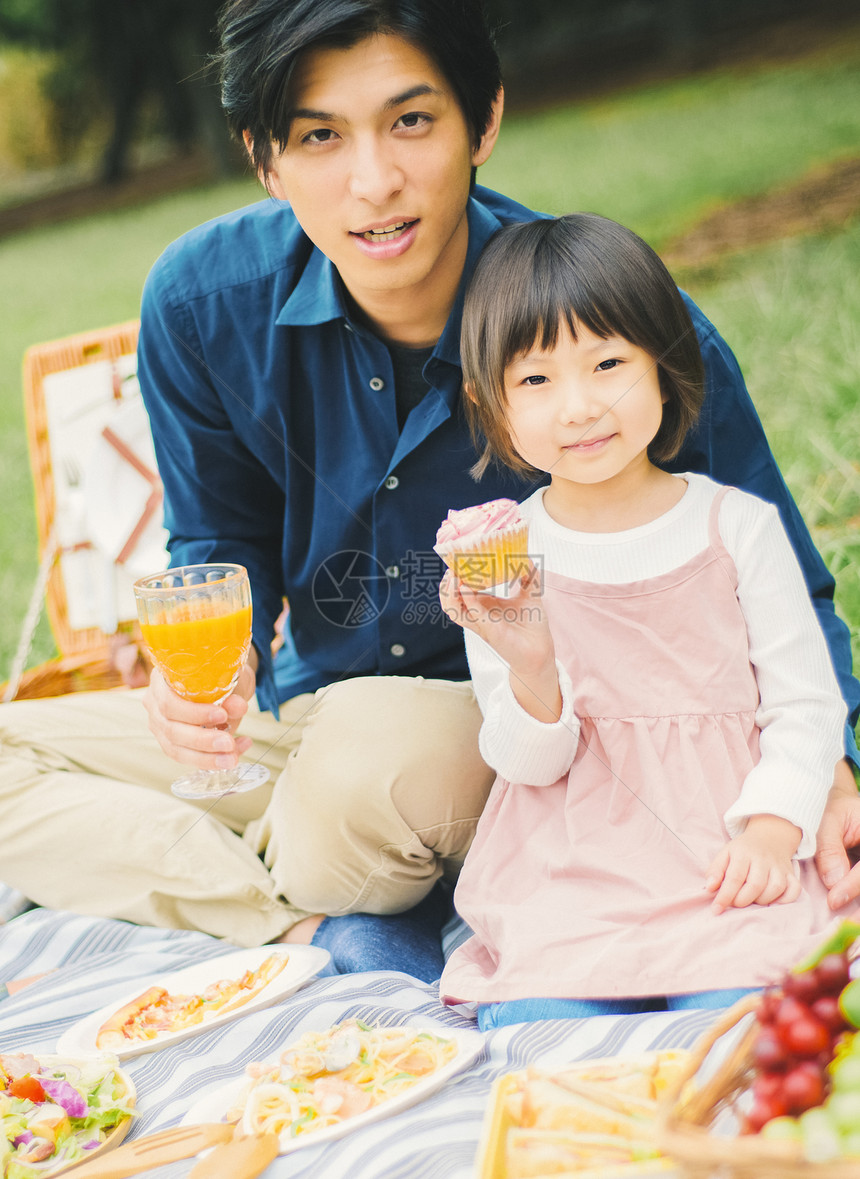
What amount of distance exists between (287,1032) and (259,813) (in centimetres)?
72

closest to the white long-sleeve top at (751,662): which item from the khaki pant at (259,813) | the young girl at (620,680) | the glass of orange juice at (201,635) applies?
the young girl at (620,680)

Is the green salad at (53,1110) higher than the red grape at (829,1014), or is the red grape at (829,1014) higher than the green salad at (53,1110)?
the red grape at (829,1014)

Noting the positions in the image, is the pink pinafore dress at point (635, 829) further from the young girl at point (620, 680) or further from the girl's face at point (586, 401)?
the girl's face at point (586, 401)

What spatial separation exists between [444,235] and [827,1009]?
4.26 ft

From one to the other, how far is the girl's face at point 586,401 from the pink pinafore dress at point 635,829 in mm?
192

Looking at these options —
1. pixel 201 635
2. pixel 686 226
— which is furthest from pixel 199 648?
pixel 686 226

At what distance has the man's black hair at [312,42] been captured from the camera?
5.32 feet

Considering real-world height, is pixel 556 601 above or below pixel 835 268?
below

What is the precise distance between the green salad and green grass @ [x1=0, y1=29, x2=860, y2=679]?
6.26 feet

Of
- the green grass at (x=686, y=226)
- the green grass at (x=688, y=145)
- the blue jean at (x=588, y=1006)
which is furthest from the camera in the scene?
the green grass at (x=688, y=145)

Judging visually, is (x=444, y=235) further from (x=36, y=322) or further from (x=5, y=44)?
(x=5, y=44)

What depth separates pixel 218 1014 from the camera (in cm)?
169

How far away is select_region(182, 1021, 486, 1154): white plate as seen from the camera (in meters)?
1.29

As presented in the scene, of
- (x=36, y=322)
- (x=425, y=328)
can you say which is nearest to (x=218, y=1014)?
(x=425, y=328)
